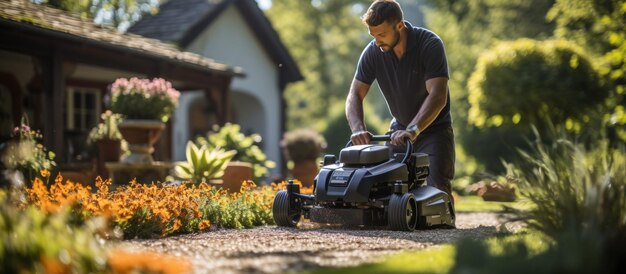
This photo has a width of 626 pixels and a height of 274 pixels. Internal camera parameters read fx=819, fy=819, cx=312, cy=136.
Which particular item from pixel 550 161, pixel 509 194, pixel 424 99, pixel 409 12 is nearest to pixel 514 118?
pixel 509 194

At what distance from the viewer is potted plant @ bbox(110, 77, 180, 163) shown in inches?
404

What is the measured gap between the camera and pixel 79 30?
11586mm

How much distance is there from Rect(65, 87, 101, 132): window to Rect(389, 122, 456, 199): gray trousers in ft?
30.4

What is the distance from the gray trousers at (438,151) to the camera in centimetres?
664

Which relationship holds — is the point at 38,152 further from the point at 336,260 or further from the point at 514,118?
the point at 514,118

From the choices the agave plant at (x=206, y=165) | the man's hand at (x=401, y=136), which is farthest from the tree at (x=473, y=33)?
the man's hand at (x=401, y=136)

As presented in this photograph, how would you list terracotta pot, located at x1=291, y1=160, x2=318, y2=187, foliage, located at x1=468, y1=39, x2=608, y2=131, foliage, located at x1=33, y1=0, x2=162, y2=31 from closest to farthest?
1. terracotta pot, located at x1=291, y1=160, x2=318, y2=187
2. foliage, located at x1=468, y1=39, x2=608, y2=131
3. foliage, located at x1=33, y1=0, x2=162, y2=31

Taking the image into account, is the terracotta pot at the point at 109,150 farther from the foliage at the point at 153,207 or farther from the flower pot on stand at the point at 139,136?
the foliage at the point at 153,207

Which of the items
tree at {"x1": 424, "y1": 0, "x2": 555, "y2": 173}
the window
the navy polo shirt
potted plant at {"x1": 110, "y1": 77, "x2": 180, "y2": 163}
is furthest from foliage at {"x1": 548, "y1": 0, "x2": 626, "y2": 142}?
the window

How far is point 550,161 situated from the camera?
16.8ft

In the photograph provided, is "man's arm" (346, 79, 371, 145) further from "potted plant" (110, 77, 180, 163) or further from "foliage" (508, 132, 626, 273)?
"potted plant" (110, 77, 180, 163)

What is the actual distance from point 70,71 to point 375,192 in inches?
291

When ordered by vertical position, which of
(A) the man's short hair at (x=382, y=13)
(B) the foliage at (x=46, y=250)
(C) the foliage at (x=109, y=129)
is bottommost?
(B) the foliage at (x=46, y=250)

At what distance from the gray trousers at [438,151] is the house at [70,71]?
5.59m
